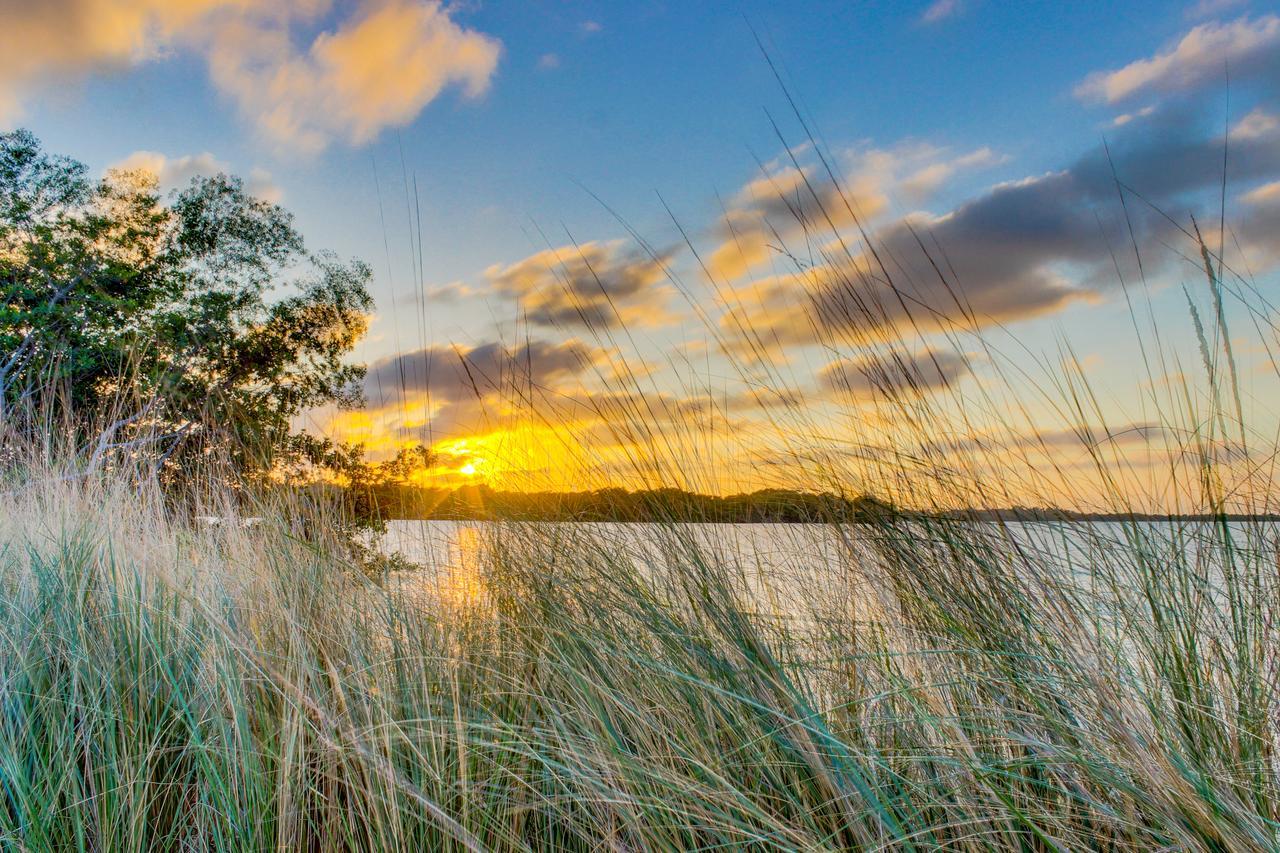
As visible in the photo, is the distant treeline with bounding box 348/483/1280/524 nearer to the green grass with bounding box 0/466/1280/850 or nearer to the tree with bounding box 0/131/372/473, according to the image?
the green grass with bounding box 0/466/1280/850

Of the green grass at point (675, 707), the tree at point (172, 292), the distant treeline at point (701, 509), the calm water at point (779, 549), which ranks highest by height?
the tree at point (172, 292)

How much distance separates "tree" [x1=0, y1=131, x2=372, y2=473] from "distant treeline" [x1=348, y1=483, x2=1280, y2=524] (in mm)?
8885

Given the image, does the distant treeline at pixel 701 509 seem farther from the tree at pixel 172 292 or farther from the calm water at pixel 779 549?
the tree at pixel 172 292

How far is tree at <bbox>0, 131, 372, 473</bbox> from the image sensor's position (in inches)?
414

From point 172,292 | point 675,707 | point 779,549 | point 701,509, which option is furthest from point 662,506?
point 172,292

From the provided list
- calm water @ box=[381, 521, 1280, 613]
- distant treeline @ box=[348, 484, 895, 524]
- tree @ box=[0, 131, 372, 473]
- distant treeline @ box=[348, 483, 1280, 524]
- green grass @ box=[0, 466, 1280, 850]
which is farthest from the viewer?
tree @ box=[0, 131, 372, 473]

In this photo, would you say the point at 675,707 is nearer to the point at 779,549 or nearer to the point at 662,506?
the point at 662,506

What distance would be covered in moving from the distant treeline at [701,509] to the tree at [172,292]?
8.88m

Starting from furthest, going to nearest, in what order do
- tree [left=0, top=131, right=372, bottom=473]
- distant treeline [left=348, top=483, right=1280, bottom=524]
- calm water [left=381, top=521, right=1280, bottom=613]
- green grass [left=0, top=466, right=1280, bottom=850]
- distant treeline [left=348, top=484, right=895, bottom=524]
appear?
tree [left=0, top=131, right=372, bottom=473], distant treeline [left=348, top=484, right=895, bottom=524], distant treeline [left=348, top=483, right=1280, bottom=524], calm water [left=381, top=521, right=1280, bottom=613], green grass [left=0, top=466, right=1280, bottom=850]

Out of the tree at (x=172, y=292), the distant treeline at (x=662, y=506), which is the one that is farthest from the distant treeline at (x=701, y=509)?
the tree at (x=172, y=292)

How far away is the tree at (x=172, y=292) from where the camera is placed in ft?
34.5

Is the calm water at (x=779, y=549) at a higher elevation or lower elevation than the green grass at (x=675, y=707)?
higher

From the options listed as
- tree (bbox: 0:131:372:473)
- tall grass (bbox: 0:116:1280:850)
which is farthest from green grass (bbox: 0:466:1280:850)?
tree (bbox: 0:131:372:473)

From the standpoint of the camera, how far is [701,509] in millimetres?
2186
